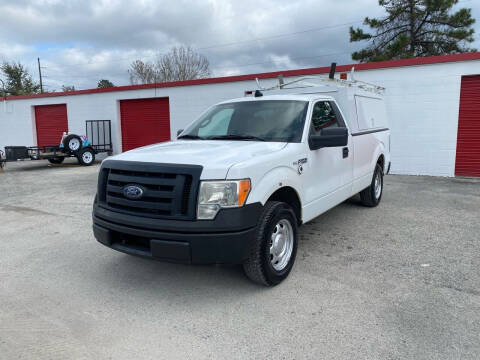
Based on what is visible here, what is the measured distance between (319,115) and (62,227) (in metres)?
4.35

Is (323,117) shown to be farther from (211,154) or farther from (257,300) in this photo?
(257,300)

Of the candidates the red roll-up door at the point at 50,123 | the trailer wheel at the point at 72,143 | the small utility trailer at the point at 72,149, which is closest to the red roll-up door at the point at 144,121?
the small utility trailer at the point at 72,149

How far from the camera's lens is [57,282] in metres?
3.80

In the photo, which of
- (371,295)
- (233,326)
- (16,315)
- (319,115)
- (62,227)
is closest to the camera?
(233,326)

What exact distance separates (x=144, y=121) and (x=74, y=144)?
10.1ft

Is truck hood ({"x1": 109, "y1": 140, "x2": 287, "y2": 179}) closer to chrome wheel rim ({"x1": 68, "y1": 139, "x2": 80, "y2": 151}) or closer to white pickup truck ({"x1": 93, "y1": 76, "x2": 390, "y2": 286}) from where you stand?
white pickup truck ({"x1": 93, "y1": 76, "x2": 390, "y2": 286})

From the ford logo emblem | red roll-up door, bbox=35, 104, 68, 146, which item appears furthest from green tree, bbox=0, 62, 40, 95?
the ford logo emblem

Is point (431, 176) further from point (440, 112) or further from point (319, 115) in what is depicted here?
point (319, 115)

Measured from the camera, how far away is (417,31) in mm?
20719

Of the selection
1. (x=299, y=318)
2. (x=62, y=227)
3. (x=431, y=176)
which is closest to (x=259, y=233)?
(x=299, y=318)

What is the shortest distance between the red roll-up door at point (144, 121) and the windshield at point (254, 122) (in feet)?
36.1

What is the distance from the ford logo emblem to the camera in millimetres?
3209

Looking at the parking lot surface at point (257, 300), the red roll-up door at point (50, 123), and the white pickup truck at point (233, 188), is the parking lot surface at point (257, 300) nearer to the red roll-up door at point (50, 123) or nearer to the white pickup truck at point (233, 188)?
the white pickup truck at point (233, 188)

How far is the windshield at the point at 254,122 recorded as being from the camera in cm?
411
